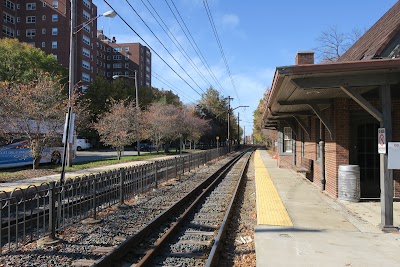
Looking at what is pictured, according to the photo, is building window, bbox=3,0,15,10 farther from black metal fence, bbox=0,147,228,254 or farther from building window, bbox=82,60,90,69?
black metal fence, bbox=0,147,228,254

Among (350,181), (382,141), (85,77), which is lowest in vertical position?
(350,181)

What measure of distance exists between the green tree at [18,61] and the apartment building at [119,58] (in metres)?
53.0

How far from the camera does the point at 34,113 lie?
17.3 metres

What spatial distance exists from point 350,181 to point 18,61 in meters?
47.5

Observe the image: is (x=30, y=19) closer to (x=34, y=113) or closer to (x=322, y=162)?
(x=34, y=113)

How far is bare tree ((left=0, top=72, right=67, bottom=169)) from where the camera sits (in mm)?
17062

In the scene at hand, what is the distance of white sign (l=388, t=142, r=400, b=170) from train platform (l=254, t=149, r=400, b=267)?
1.32 meters

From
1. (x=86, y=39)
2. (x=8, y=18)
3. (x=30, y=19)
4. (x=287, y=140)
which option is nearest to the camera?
(x=287, y=140)

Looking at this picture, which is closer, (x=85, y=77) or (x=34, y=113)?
(x=34, y=113)

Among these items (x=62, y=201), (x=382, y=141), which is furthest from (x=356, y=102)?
(x=62, y=201)

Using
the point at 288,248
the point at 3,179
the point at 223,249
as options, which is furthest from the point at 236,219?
the point at 3,179

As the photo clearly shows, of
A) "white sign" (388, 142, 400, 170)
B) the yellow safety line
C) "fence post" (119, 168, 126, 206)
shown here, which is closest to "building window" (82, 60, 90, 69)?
the yellow safety line

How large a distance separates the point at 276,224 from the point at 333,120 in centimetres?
496

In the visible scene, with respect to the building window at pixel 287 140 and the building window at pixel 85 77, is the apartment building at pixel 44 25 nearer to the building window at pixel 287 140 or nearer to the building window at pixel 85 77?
the building window at pixel 85 77
